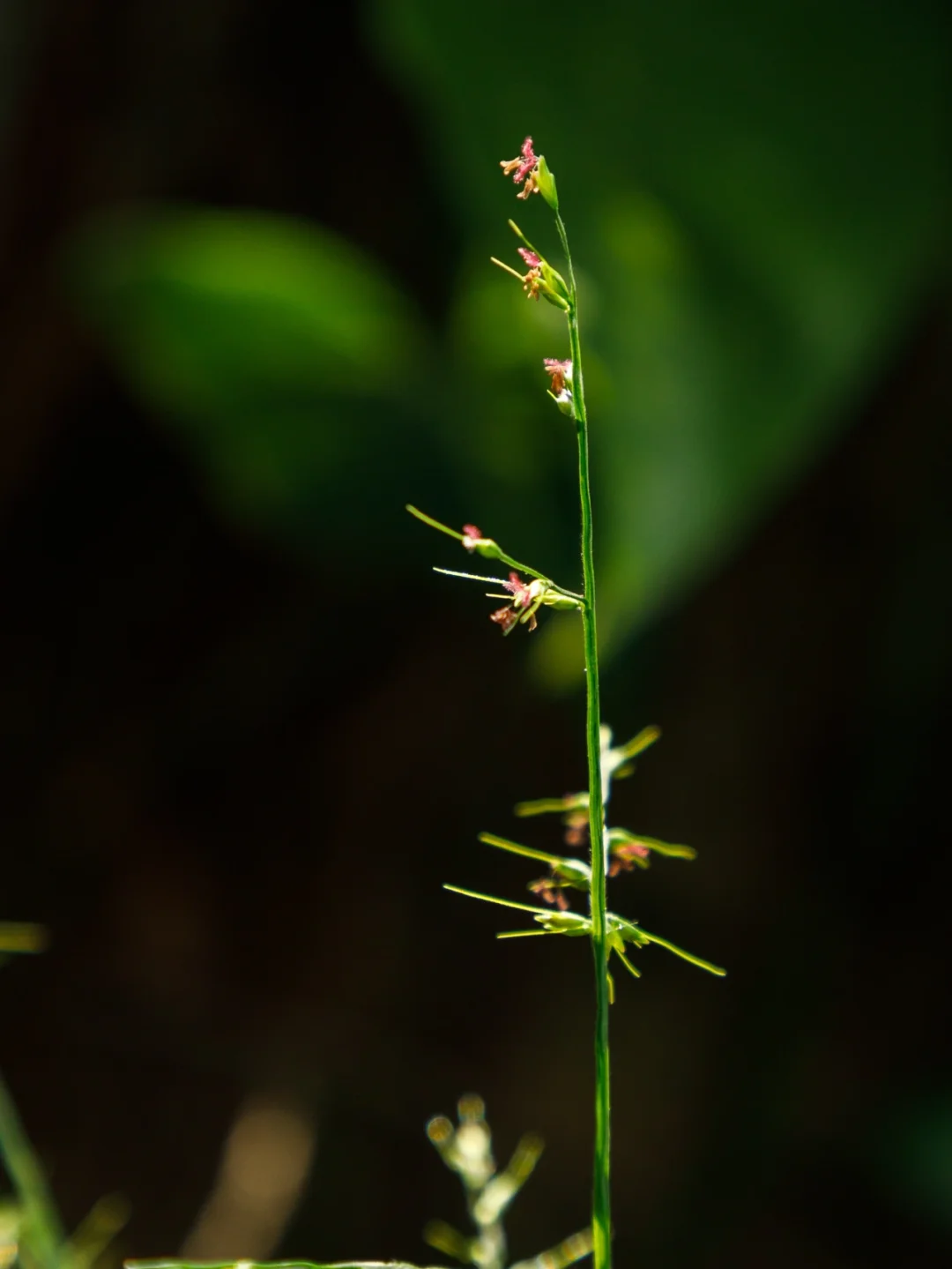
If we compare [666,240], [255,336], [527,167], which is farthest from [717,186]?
[527,167]

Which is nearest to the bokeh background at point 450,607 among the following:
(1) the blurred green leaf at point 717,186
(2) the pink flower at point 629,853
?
(1) the blurred green leaf at point 717,186

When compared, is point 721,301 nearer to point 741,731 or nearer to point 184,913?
point 741,731

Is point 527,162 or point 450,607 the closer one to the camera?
point 527,162

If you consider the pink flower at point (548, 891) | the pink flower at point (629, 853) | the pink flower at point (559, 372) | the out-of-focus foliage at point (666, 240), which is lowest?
the pink flower at point (548, 891)

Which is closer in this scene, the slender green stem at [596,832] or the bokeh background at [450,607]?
the slender green stem at [596,832]

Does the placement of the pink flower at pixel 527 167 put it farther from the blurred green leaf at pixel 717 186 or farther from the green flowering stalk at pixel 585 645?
the blurred green leaf at pixel 717 186

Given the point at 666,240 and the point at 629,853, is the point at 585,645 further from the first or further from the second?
the point at 666,240

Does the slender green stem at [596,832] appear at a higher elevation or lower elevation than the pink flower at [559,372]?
lower
